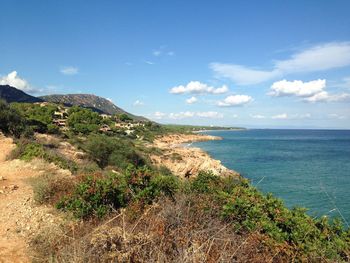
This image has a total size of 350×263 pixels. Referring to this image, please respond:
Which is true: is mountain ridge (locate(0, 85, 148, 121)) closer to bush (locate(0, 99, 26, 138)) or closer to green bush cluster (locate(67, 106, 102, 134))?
green bush cluster (locate(67, 106, 102, 134))

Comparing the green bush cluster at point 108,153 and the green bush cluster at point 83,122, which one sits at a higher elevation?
the green bush cluster at point 83,122

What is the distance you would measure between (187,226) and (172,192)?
2.80 meters

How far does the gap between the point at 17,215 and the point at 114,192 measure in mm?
2648

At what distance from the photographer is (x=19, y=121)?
27.4m

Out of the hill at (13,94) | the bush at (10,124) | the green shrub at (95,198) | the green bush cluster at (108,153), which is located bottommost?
the green bush cluster at (108,153)

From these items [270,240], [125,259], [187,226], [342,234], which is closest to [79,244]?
[125,259]

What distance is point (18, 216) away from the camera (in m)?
7.93

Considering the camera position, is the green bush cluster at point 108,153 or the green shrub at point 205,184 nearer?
the green shrub at point 205,184

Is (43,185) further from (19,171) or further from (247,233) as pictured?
(247,233)

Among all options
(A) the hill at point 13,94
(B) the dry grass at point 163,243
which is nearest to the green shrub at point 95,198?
(B) the dry grass at point 163,243

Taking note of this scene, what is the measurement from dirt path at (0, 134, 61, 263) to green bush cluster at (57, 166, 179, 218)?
29.6 inches

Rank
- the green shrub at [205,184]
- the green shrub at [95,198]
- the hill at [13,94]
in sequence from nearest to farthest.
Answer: the green shrub at [95,198]
the green shrub at [205,184]
the hill at [13,94]

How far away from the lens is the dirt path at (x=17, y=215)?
602 centimetres

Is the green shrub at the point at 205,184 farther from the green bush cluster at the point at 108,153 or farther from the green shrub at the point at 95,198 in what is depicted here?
the green bush cluster at the point at 108,153
